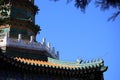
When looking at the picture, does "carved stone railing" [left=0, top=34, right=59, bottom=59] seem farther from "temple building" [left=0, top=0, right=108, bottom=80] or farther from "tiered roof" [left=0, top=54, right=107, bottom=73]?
"tiered roof" [left=0, top=54, right=107, bottom=73]

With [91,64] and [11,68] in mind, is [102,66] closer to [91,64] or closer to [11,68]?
[91,64]

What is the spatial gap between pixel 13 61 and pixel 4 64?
60 cm

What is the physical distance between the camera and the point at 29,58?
81.7 ft

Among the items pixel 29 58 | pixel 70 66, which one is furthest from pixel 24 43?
pixel 70 66

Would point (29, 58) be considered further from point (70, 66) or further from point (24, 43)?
point (70, 66)

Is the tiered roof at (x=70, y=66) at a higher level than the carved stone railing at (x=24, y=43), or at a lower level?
lower

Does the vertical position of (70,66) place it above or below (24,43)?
below

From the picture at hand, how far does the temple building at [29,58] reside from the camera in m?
19.7

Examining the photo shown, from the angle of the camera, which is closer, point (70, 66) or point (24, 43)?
point (70, 66)

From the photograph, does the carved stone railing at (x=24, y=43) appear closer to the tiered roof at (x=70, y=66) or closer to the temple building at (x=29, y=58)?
the temple building at (x=29, y=58)

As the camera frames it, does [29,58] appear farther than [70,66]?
Yes

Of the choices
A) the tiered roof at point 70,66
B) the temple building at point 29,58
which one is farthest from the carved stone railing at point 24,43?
the tiered roof at point 70,66

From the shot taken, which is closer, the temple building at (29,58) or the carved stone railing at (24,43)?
the temple building at (29,58)

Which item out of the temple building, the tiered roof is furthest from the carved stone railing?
the tiered roof
